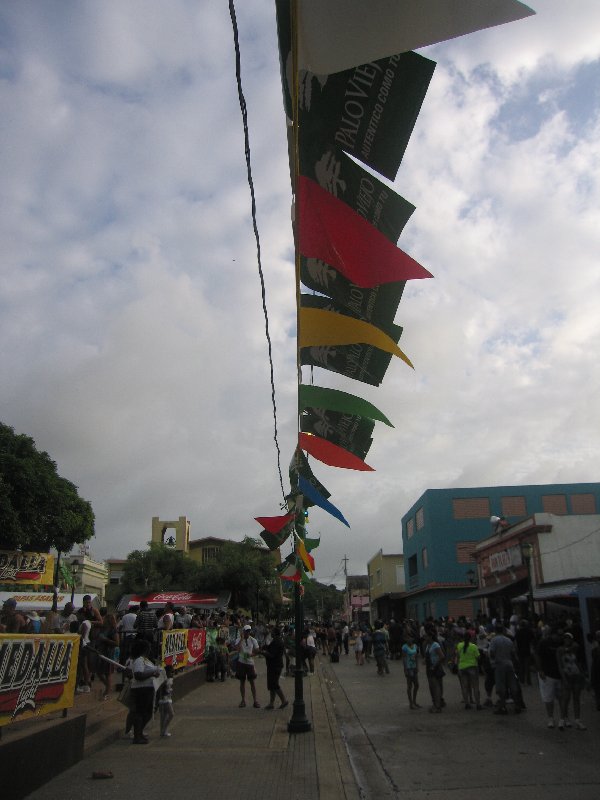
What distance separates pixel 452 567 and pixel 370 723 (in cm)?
3376

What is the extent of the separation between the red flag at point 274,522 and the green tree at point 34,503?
19.4m

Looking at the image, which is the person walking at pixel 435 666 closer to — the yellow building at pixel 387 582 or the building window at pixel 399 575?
the yellow building at pixel 387 582

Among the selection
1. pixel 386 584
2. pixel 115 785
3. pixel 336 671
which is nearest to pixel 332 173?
pixel 115 785

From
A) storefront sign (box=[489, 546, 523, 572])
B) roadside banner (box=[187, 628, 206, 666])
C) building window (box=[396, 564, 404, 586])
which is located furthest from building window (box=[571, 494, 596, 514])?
roadside banner (box=[187, 628, 206, 666])

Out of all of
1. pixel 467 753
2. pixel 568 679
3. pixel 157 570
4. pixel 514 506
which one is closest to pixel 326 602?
pixel 157 570

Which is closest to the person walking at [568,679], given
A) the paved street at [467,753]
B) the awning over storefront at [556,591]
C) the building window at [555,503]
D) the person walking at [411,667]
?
the paved street at [467,753]

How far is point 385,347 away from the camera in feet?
19.1

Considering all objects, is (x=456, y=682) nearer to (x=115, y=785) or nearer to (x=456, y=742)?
(x=456, y=742)

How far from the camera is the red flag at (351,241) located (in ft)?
17.1

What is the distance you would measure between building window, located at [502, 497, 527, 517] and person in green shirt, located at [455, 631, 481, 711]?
33039mm

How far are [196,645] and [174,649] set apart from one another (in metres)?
3.70

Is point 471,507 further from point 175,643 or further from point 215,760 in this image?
point 215,760

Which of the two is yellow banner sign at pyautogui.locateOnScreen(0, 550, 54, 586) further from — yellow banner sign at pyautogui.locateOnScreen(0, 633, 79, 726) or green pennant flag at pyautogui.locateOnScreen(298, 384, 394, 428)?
green pennant flag at pyautogui.locateOnScreen(298, 384, 394, 428)

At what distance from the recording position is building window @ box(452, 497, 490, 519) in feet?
150
